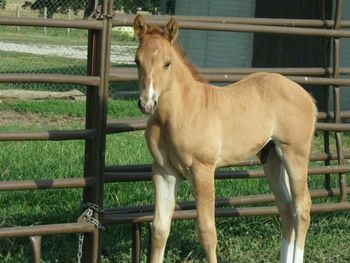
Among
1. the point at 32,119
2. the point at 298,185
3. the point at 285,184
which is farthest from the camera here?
the point at 32,119

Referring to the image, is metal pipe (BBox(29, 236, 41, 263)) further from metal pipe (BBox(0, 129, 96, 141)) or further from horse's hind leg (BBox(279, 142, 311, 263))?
horse's hind leg (BBox(279, 142, 311, 263))

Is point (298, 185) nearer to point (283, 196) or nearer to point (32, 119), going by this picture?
point (283, 196)

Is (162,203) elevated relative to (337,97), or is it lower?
lower

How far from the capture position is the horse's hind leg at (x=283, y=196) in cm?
537

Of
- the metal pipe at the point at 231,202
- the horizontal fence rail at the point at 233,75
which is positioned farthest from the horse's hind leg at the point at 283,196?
the horizontal fence rail at the point at 233,75

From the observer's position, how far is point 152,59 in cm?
437

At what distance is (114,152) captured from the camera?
27.0 feet

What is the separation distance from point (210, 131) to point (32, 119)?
723 centimetres

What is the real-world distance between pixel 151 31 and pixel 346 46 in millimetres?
8479

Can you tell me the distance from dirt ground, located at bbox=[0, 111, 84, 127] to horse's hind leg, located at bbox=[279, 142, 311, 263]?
637 cm

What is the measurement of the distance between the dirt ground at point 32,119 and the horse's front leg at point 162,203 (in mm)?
6304

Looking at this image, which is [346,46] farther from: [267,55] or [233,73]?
[233,73]

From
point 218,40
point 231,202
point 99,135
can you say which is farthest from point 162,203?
point 218,40

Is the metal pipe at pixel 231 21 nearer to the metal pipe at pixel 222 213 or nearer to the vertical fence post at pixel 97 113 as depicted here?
the vertical fence post at pixel 97 113
